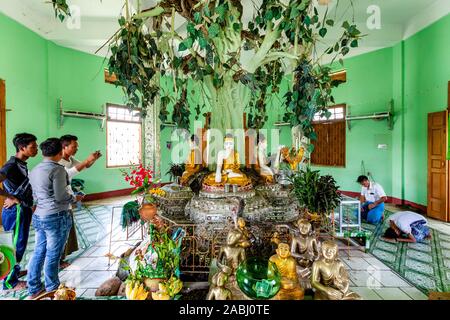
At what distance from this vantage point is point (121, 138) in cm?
652

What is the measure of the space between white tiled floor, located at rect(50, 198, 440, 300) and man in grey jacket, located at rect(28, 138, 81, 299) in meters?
0.35

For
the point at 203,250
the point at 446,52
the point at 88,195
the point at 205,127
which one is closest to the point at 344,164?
the point at 446,52

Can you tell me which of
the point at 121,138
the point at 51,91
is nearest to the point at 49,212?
the point at 51,91

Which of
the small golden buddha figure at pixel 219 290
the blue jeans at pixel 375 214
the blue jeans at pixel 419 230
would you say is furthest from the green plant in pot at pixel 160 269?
the blue jeans at pixel 375 214

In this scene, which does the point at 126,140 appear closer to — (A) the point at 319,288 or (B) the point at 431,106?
(A) the point at 319,288

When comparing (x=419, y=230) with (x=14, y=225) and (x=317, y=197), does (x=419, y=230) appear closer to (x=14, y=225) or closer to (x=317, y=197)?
(x=317, y=197)

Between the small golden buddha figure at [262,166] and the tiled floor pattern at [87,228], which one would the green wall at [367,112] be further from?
the tiled floor pattern at [87,228]

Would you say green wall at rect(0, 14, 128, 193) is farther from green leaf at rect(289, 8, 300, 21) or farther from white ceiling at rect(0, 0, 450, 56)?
green leaf at rect(289, 8, 300, 21)

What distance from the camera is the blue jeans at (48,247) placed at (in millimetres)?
1873

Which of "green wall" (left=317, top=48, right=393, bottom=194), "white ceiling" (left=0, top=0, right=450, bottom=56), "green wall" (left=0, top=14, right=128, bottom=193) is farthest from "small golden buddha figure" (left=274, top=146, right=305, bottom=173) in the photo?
"green wall" (left=317, top=48, right=393, bottom=194)

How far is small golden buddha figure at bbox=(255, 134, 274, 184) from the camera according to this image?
3.20 m

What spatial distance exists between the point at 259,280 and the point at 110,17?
203 inches

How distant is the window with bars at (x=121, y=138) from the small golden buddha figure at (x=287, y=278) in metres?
5.22

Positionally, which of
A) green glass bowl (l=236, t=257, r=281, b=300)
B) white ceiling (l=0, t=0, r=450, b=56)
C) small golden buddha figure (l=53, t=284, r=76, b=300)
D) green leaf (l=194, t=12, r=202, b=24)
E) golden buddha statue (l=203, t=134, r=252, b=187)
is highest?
white ceiling (l=0, t=0, r=450, b=56)
